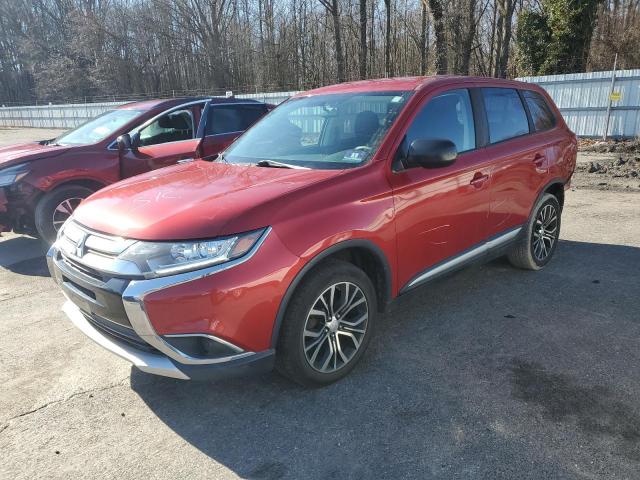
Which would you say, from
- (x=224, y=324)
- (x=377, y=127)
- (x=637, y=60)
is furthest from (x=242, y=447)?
(x=637, y=60)

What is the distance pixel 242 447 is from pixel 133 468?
0.55 meters

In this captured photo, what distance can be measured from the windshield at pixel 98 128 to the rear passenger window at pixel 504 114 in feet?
15.2

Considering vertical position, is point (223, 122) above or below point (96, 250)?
above

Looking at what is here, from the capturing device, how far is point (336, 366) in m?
3.09

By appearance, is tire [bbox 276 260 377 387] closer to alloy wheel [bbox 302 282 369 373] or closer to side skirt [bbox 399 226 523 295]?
alloy wheel [bbox 302 282 369 373]

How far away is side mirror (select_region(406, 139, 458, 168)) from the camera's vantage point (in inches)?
125

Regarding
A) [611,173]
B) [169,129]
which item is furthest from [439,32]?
[169,129]

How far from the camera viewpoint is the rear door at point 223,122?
6.85 m

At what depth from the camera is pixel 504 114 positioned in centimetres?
438

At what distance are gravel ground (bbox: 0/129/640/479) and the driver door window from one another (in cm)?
294

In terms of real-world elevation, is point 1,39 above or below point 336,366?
above

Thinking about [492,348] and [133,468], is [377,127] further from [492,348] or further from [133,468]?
[133,468]

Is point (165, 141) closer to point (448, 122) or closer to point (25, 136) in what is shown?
point (448, 122)

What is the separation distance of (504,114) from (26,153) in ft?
17.9
